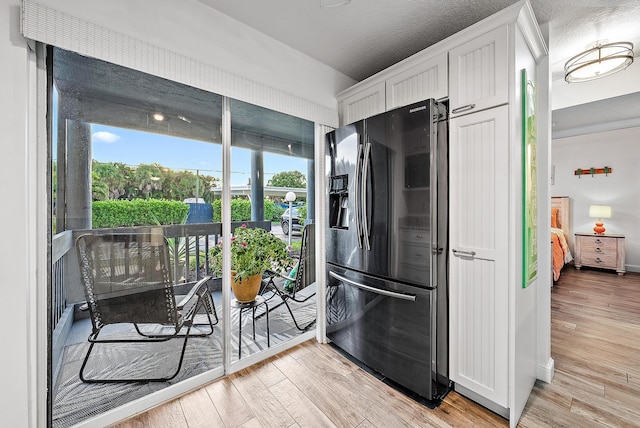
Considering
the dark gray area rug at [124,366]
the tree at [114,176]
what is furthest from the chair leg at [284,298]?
the tree at [114,176]

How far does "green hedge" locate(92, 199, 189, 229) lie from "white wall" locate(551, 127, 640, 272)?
22.5 feet

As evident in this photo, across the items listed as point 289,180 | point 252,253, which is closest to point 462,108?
point 289,180

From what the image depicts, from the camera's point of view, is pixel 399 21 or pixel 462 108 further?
pixel 399 21

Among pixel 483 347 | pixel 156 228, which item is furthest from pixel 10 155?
pixel 483 347

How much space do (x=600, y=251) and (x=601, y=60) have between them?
4.21 m

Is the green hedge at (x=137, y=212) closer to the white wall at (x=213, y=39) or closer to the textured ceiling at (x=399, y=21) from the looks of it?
the white wall at (x=213, y=39)

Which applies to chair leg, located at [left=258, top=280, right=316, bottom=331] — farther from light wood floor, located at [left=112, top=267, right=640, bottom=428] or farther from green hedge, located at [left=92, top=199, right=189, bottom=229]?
green hedge, located at [left=92, top=199, right=189, bottom=229]

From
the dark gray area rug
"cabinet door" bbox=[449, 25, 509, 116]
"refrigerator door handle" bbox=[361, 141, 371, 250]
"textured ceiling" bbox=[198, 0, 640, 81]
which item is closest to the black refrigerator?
"refrigerator door handle" bbox=[361, 141, 371, 250]

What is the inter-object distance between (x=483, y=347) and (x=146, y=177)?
2.34 metres

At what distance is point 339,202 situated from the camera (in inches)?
94.3

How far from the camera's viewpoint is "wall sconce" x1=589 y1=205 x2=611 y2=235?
15.8 feet

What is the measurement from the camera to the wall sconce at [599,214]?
4.80m

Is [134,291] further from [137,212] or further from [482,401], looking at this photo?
[482,401]

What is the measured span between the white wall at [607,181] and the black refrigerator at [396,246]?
5381 mm
